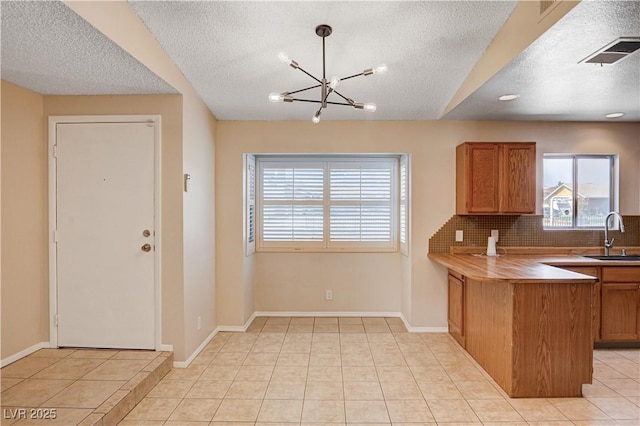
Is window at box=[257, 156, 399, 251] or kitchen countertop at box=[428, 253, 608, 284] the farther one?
window at box=[257, 156, 399, 251]

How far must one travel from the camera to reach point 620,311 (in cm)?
354

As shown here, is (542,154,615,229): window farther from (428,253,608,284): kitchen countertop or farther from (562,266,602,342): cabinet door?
(562,266,602,342): cabinet door

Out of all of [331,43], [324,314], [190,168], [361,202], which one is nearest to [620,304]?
[361,202]

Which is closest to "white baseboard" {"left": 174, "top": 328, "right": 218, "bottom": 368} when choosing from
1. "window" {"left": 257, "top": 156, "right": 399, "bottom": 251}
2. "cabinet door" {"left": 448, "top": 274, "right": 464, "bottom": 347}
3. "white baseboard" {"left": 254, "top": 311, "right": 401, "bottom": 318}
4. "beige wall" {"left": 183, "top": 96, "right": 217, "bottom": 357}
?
"beige wall" {"left": 183, "top": 96, "right": 217, "bottom": 357}

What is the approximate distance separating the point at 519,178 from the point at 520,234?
2.45 feet

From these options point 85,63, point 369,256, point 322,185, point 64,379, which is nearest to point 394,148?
point 322,185

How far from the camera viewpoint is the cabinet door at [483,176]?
3809 millimetres

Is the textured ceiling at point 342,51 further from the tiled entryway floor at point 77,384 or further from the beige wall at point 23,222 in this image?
the tiled entryway floor at point 77,384

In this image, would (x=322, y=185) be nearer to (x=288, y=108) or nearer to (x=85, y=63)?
(x=288, y=108)

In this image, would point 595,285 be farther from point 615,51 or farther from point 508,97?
point 615,51

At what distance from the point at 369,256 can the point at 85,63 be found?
3.62 meters

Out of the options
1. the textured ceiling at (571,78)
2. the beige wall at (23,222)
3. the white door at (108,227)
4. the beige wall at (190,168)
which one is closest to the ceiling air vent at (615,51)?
the textured ceiling at (571,78)

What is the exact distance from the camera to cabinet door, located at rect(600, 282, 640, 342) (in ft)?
11.6

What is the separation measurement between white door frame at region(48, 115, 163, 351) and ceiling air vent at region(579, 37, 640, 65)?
3.38 metres
